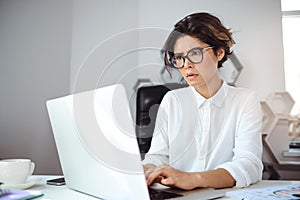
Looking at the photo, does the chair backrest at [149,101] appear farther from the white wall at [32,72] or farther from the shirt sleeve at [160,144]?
the white wall at [32,72]

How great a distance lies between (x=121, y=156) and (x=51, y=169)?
155 centimetres

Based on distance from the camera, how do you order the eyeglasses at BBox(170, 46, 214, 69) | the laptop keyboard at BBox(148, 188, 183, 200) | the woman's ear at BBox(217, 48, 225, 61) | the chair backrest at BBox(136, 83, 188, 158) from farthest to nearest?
the chair backrest at BBox(136, 83, 188, 158) → the woman's ear at BBox(217, 48, 225, 61) → the eyeglasses at BBox(170, 46, 214, 69) → the laptop keyboard at BBox(148, 188, 183, 200)

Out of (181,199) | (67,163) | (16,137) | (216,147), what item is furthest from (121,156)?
(16,137)

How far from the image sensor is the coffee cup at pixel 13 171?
30.8 inches

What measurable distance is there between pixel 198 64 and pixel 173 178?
49 centimetres

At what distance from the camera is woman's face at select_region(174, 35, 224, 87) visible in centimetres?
109

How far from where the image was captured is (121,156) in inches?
21.7

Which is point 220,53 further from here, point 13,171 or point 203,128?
point 13,171

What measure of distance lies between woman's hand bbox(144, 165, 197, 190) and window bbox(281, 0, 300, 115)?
1.52m

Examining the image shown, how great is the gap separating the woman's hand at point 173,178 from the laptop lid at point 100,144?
0.15 meters

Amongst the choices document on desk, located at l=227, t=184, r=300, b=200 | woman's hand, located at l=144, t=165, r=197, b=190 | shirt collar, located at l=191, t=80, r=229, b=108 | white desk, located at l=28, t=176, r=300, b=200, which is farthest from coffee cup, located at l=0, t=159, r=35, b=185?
shirt collar, located at l=191, t=80, r=229, b=108

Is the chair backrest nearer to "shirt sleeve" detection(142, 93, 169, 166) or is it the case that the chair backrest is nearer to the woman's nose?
"shirt sleeve" detection(142, 93, 169, 166)

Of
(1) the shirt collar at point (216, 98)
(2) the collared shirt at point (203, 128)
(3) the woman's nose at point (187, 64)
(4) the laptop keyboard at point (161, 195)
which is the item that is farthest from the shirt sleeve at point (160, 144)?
(4) the laptop keyboard at point (161, 195)

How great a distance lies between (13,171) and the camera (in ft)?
2.60
